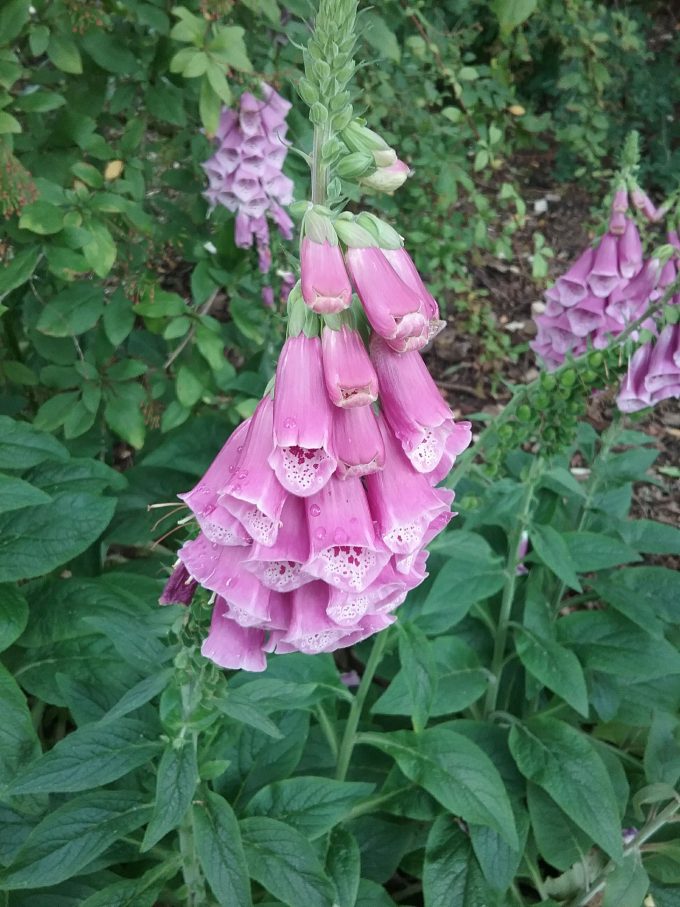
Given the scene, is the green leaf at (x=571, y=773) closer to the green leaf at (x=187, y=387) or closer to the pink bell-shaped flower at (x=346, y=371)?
the green leaf at (x=187, y=387)

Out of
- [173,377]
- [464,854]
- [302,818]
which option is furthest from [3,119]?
[464,854]

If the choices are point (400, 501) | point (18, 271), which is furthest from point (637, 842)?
point (18, 271)

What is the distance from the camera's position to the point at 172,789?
1294mm

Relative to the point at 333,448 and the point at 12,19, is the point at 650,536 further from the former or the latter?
the point at 12,19

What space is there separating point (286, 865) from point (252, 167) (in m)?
1.69

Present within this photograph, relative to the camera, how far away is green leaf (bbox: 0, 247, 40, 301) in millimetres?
1800

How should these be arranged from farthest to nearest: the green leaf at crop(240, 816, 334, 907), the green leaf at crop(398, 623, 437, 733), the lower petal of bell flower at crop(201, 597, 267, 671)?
the green leaf at crop(398, 623, 437, 733) → the green leaf at crop(240, 816, 334, 907) → the lower petal of bell flower at crop(201, 597, 267, 671)

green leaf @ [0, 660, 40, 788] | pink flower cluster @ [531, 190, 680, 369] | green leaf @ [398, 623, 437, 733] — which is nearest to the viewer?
green leaf @ [0, 660, 40, 788]

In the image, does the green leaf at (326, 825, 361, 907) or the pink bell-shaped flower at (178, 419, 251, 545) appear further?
the green leaf at (326, 825, 361, 907)

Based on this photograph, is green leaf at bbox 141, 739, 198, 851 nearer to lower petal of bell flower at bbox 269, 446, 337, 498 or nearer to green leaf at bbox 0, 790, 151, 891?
green leaf at bbox 0, 790, 151, 891

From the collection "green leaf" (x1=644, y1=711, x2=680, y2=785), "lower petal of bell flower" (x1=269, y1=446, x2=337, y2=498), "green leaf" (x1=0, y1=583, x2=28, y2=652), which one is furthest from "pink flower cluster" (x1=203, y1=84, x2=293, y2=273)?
"green leaf" (x1=644, y1=711, x2=680, y2=785)

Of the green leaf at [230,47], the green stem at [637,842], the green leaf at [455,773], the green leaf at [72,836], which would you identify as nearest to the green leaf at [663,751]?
the green stem at [637,842]

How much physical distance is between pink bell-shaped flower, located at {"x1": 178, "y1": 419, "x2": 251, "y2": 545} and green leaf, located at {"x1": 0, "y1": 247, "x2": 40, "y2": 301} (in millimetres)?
874

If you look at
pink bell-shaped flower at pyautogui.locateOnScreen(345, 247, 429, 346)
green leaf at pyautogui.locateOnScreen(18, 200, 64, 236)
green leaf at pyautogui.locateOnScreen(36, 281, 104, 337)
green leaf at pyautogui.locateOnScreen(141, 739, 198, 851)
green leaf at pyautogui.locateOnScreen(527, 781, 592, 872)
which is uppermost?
pink bell-shaped flower at pyautogui.locateOnScreen(345, 247, 429, 346)
